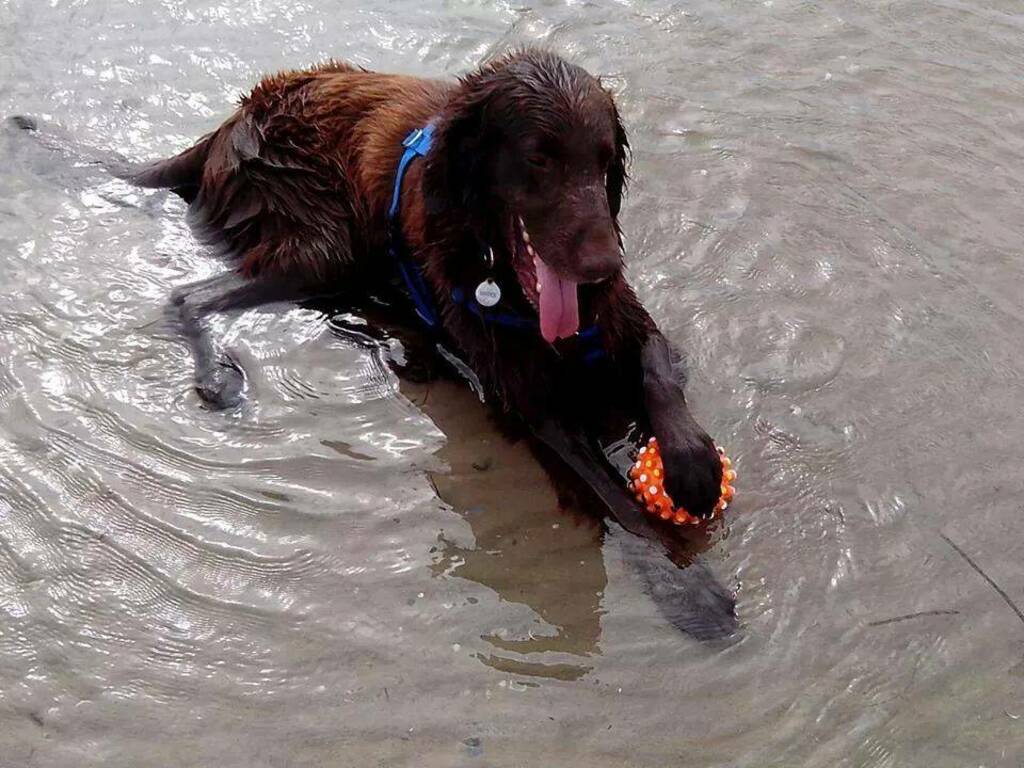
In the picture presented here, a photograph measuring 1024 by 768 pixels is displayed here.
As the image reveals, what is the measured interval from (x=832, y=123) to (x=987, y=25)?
1.86 m

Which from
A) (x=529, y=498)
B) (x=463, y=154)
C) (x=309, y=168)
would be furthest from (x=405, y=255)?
(x=529, y=498)

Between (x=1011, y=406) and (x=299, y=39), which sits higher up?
(x=299, y=39)

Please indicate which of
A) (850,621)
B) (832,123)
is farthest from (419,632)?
(832,123)

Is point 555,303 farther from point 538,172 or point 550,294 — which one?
point 538,172

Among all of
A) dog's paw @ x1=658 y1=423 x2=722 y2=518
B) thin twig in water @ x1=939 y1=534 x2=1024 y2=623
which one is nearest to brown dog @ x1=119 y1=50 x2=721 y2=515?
dog's paw @ x1=658 y1=423 x2=722 y2=518

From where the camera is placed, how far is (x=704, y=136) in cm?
578

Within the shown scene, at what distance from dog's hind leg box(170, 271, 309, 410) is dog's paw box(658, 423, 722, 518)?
1.71 meters

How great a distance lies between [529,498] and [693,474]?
2.07ft

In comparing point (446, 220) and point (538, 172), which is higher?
point (538, 172)

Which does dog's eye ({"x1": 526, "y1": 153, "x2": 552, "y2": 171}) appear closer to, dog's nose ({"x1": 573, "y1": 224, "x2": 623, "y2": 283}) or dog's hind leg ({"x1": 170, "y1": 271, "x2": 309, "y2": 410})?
dog's nose ({"x1": 573, "y1": 224, "x2": 623, "y2": 283})

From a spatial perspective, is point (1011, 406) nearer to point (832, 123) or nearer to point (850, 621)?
point (850, 621)

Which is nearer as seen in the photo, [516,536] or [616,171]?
[516,536]

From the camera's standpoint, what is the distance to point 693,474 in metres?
3.38

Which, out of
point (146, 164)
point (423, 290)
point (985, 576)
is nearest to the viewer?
point (985, 576)
